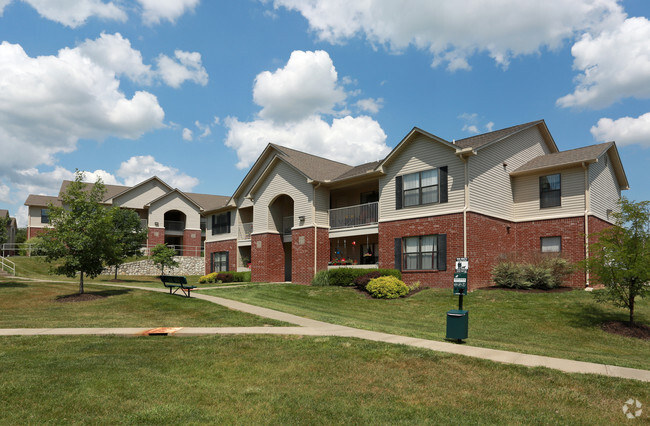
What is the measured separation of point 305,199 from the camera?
93.4ft

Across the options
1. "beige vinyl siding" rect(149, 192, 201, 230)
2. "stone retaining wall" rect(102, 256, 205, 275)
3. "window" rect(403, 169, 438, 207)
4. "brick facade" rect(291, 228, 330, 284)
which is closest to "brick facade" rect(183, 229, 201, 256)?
"beige vinyl siding" rect(149, 192, 201, 230)

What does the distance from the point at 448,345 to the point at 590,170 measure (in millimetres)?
16592

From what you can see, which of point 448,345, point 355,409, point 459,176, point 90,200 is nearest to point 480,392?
point 355,409

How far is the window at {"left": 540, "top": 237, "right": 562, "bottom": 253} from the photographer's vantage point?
22.6 meters

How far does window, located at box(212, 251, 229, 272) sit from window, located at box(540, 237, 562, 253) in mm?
23155

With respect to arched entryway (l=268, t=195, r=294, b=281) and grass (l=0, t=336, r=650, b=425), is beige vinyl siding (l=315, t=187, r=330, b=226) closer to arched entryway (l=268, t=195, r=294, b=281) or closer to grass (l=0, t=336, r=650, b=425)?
arched entryway (l=268, t=195, r=294, b=281)

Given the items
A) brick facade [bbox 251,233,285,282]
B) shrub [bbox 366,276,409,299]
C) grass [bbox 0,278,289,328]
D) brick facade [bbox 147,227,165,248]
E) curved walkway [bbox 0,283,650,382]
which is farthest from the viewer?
brick facade [bbox 147,227,165,248]

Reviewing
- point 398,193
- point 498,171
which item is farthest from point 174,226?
point 498,171

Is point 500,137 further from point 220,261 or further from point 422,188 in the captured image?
point 220,261

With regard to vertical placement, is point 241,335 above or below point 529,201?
below

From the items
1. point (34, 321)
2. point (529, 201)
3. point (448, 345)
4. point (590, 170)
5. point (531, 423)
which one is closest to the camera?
point (531, 423)

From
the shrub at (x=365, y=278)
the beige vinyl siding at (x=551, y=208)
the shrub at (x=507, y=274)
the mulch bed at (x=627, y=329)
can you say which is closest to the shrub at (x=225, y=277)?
the shrub at (x=365, y=278)

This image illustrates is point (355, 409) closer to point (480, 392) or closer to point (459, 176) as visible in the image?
point (480, 392)

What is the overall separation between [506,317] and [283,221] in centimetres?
1849
